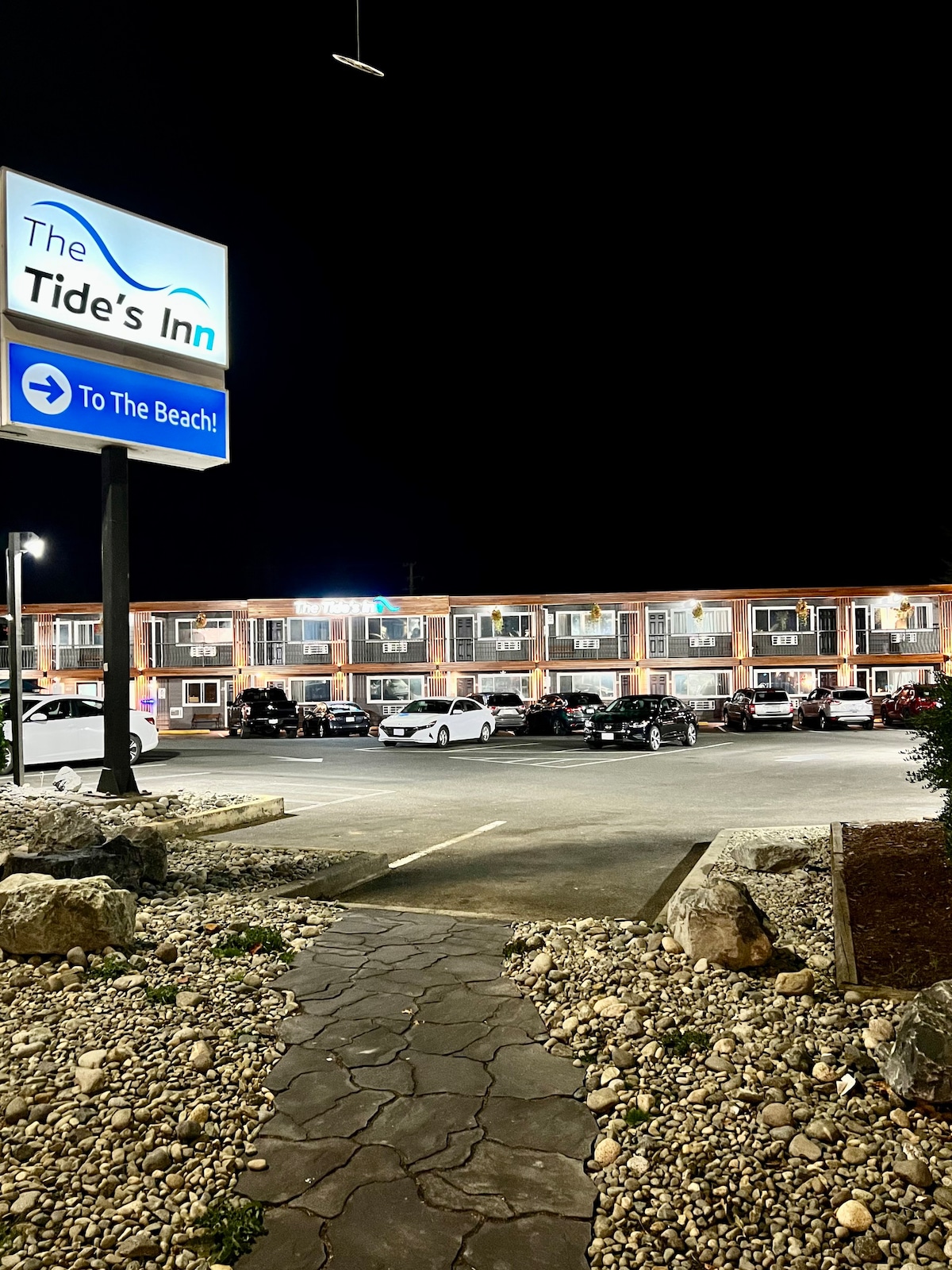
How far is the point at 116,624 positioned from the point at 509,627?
35687 millimetres

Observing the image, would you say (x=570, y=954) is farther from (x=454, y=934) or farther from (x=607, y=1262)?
(x=607, y=1262)

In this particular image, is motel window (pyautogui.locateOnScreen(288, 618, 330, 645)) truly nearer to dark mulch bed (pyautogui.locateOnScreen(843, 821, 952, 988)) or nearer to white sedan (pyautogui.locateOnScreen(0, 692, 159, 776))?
white sedan (pyautogui.locateOnScreen(0, 692, 159, 776))

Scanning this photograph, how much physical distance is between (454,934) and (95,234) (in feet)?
32.1

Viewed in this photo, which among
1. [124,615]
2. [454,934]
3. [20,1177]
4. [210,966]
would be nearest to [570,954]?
[454,934]

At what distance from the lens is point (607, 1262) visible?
2.76 m

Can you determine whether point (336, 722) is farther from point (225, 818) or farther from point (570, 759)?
point (225, 818)

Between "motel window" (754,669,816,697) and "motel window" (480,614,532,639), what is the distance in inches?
464

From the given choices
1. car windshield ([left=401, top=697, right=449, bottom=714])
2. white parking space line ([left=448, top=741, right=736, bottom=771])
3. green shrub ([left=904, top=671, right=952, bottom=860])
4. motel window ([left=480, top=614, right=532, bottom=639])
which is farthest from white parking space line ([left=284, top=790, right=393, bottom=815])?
motel window ([left=480, top=614, right=532, bottom=639])

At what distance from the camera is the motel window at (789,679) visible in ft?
149

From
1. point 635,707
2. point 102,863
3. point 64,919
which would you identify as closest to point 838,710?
point 635,707

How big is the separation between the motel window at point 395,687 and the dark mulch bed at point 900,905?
3856 cm

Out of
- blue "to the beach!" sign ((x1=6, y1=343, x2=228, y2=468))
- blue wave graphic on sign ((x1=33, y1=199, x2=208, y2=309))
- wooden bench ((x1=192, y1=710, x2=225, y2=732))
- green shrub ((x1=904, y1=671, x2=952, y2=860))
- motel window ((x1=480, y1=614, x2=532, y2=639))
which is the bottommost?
wooden bench ((x1=192, y1=710, x2=225, y2=732))

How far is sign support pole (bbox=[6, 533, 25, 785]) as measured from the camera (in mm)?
13422

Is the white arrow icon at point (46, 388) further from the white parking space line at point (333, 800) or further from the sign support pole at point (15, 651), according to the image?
the white parking space line at point (333, 800)
